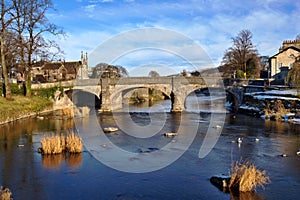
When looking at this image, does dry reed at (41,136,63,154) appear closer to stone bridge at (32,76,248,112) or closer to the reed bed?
the reed bed

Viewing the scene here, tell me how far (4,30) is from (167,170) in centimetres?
2458

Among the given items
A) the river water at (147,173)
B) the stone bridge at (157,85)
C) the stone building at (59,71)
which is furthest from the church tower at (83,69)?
the river water at (147,173)

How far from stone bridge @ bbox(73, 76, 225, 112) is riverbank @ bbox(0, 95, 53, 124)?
6.45 m

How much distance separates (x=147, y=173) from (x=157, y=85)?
1119 inches

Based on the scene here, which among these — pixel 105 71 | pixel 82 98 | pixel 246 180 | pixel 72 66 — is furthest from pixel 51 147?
pixel 105 71

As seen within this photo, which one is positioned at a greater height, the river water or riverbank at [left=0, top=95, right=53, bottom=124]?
riverbank at [left=0, top=95, right=53, bottom=124]

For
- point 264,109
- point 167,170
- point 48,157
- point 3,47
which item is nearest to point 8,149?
point 48,157

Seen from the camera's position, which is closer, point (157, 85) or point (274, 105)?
point (274, 105)

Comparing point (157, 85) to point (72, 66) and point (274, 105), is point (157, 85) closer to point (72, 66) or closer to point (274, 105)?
point (274, 105)

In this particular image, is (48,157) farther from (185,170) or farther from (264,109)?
(264,109)

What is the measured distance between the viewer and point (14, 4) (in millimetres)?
31906

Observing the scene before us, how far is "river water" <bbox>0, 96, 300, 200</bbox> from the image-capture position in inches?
465

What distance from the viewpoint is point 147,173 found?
14227mm

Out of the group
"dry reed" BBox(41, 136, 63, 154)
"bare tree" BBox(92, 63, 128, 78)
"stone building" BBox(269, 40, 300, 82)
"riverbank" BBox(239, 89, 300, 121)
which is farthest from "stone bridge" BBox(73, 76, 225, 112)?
"bare tree" BBox(92, 63, 128, 78)
